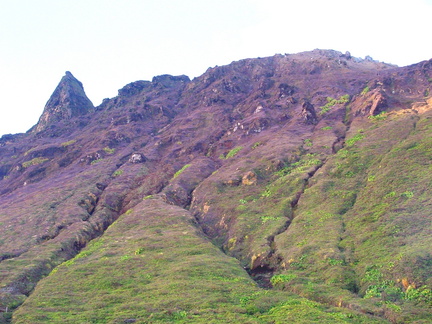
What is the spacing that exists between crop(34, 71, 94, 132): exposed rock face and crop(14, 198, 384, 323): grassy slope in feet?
395

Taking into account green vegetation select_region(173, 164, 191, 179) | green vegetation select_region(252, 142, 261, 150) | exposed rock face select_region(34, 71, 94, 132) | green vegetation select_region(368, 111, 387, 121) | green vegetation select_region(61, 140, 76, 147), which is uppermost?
exposed rock face select_region(34, 71, 94, 132)

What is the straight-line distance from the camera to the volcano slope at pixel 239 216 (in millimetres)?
28542

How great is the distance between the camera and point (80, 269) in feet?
125

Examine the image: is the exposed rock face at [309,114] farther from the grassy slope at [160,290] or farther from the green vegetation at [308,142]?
the grassy slope at [160,290]

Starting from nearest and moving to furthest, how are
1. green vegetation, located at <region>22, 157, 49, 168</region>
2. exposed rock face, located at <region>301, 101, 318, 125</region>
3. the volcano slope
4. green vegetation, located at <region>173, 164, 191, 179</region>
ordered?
1. the volcano slope
2. green vegetation, located at <region>173, 164, 191, 179</region>
3. exposed rock face, located at <region>301, 101, 318, 125</region>
4. green vegetation, located at <region>22, 157, 49, 168</region>

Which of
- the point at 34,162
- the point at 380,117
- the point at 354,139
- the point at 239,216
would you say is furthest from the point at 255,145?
the point at 34,162

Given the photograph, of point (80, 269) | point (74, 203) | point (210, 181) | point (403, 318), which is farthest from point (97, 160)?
point (403, 318)

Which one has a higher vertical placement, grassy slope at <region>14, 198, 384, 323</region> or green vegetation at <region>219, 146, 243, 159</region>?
green vegetation at <region>219, 146, 243, 159</region>

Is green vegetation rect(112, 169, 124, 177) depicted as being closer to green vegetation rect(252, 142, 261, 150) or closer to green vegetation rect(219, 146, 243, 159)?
green vegetation rect(219, 146, 243, 159)

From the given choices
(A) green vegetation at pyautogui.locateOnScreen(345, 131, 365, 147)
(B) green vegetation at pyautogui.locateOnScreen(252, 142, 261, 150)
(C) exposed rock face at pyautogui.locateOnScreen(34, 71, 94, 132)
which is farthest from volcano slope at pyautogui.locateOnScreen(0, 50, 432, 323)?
(C) exposed rock face at pyautogui.locateOnScreen(34, 71, 94, 132)

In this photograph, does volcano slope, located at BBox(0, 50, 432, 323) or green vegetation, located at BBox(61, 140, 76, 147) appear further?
green vegetation, located at BBox(61, 140, 76, 147)

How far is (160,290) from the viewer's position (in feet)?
102

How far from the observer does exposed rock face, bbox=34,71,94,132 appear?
510 feet

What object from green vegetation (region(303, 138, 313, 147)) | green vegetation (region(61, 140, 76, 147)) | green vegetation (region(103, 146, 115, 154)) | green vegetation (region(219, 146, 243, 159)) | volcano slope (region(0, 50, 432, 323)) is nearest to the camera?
volcano slope (region(0, 50, 432, 323))
